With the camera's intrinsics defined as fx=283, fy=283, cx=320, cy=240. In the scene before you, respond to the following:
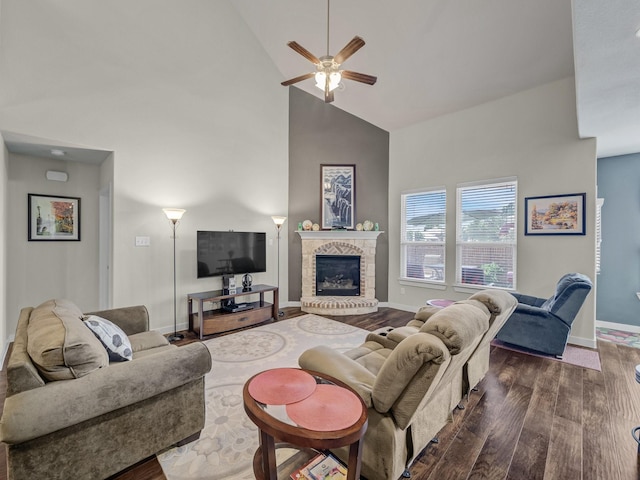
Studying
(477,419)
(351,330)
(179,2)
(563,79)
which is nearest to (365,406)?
(477,419)

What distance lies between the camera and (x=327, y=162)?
226 inches

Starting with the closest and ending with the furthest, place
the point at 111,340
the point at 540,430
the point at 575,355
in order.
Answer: the point at 111,340
the point at 540,430
the point at 575,355

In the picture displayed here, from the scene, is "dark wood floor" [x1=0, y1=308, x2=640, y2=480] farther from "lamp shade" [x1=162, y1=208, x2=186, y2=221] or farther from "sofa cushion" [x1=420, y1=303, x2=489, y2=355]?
"lamp shade" [x1=162, y1=208, x2=186, y2=221]

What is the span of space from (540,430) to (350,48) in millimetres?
3521

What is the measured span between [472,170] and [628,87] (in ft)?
7.14

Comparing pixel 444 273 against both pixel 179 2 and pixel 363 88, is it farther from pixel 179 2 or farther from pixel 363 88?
pixel 179 2

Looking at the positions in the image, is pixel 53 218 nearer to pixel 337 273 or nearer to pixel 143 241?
Answer: pixel 143 241

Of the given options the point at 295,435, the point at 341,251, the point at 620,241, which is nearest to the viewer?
the point at 295,435

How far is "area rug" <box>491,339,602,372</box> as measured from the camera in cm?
323

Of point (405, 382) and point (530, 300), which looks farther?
point (530, 300)

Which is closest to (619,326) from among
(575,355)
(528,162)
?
(575,355)

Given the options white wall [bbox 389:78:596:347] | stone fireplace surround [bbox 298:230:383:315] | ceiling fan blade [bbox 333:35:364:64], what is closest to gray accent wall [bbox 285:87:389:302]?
stone fireplace surround [bbox 298:230:383:315]

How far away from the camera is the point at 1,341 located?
10.1 ft

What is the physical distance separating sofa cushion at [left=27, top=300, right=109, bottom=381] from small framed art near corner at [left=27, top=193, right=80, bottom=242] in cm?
296
